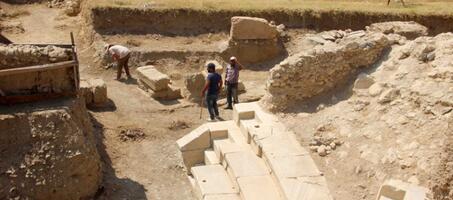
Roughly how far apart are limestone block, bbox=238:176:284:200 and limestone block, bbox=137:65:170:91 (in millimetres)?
5556

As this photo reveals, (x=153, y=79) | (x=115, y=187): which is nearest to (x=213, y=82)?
(x=153, y=79)

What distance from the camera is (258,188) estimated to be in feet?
26.7

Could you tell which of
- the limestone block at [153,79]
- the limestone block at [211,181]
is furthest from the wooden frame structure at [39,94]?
the limestone block at [153,79]

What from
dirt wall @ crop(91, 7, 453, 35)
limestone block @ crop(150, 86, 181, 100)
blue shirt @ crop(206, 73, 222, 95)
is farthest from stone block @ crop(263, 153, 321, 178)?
dirt wall @ crop(91, 7, 453, 35)

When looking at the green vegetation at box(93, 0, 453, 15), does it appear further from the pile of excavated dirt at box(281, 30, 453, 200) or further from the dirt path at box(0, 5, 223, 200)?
the pile of excavated dirt at box(281, 30, 453, 200)

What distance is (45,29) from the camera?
725 inches

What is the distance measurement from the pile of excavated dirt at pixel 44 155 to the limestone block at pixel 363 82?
4.78 metres

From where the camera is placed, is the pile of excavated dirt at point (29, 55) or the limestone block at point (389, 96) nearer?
the pile of excavated dirt at point (29, 55)

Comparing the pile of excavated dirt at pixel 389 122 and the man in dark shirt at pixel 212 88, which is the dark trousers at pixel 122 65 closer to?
the man in dark shirt at pixel 212 88

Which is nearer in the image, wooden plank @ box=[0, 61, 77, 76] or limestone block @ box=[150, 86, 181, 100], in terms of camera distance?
wooden plank @ box=[0, 61, 77, 76]

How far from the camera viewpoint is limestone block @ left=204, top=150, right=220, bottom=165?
9625mm

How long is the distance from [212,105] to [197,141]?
1.97 meters

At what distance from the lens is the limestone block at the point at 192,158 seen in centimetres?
998

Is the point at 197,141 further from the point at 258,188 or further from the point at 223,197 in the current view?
the point at 258,188
